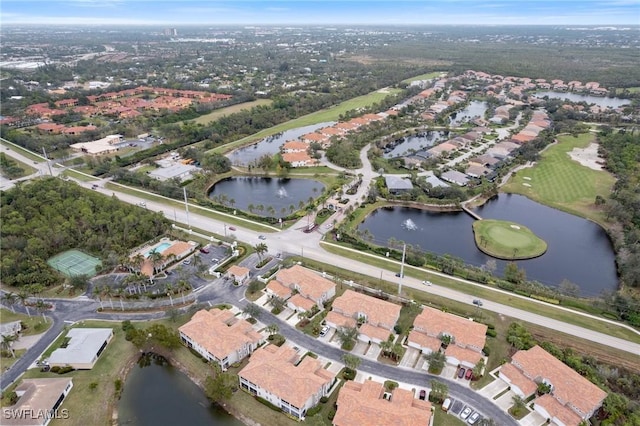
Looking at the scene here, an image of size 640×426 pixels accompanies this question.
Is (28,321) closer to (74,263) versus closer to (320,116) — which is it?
(74,263)

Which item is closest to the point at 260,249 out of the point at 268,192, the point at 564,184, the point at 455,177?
the point at 268,192

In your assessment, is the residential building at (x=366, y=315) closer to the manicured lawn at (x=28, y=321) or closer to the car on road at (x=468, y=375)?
the car on road at (x=468, y=375)

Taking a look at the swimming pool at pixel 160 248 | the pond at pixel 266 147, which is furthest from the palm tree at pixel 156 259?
the pond at pixel 266 147

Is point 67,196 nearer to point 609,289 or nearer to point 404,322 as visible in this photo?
point 404,322

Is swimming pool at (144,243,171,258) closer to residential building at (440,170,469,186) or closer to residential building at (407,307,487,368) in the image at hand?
residential building at (407,307,487,368)

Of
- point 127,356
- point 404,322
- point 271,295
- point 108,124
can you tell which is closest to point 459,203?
point 404,322

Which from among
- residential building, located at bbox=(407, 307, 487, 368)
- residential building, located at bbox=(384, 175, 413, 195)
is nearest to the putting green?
residential building, located at bbox=(384, 175, 413, 195)
